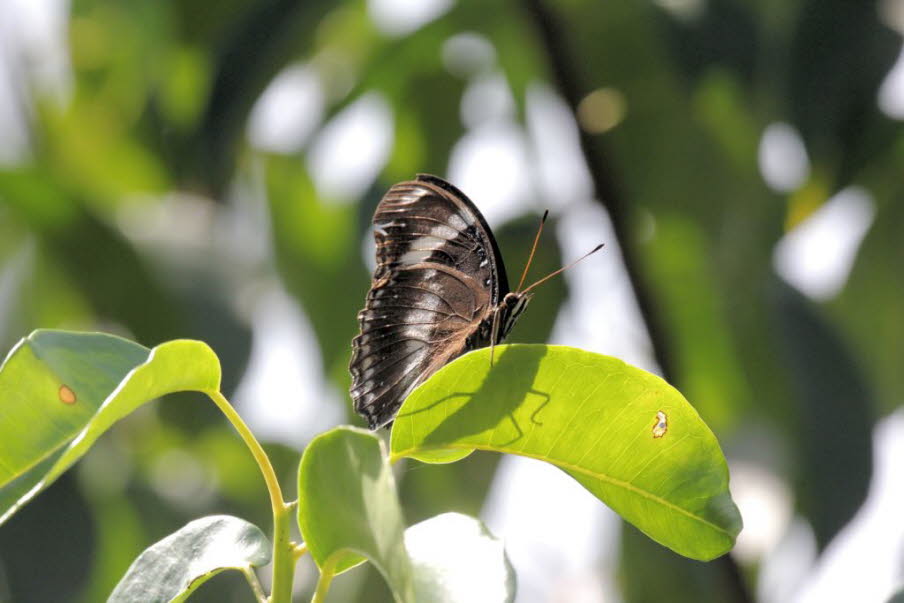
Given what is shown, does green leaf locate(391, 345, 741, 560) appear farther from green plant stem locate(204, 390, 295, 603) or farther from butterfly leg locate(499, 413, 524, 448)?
green plant stem locate(204, 390, 295, 603)

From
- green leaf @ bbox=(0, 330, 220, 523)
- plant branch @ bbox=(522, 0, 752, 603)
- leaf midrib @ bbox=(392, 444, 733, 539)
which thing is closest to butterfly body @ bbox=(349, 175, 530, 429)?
leaf midrib @ bbox=(392, 444, 733, 539)

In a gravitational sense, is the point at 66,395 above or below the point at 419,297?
above

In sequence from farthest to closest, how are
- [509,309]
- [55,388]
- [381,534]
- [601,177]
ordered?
[601,177] → [509,309] → [55,388] → [381,534]

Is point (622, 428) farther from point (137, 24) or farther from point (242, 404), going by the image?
point (137, 24)

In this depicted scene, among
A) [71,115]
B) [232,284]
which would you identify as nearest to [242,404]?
[232,284]

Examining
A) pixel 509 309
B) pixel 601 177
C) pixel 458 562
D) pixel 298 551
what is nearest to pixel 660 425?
pixel 458 562

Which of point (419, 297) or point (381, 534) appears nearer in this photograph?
point (381, 534)

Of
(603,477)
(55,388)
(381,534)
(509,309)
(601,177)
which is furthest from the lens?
(601,177)

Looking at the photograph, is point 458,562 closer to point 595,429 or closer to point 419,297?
point 595,429
